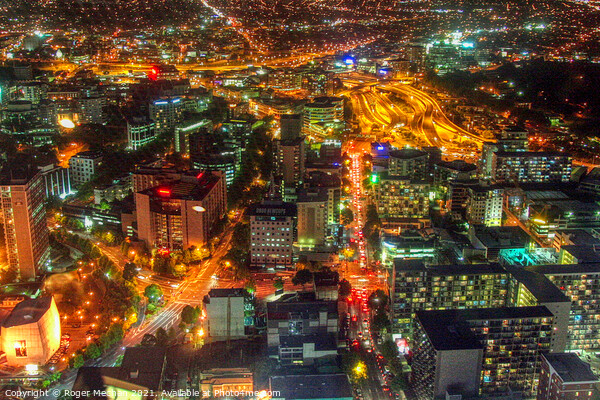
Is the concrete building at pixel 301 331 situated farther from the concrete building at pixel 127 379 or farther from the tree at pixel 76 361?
the tree at pixel 76 361

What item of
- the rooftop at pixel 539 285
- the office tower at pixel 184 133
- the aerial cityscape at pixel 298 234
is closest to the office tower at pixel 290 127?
the aerial cityscape at pixel 298 234

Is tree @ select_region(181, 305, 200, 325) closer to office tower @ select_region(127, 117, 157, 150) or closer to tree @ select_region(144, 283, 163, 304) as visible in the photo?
tree @ select_region(144, 283, 163, 304)

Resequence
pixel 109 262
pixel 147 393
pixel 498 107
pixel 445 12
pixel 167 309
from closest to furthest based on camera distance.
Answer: pixel 147 393 < pixel 167 309 < pixel 109 262 < pixel 498 107 < pixel 445 12

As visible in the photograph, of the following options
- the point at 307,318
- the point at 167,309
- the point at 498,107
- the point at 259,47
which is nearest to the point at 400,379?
the point at 307,318

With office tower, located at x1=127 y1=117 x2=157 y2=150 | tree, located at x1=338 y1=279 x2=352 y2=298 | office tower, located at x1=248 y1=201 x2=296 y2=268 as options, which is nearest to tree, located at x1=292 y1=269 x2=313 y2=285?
tree, located at x1=338 y1=279 x2=352 y2=298

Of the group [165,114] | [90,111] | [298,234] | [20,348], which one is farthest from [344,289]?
[90,111]

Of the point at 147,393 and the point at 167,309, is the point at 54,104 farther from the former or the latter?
the point at 147,393

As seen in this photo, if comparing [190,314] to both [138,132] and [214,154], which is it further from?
[138,132]
